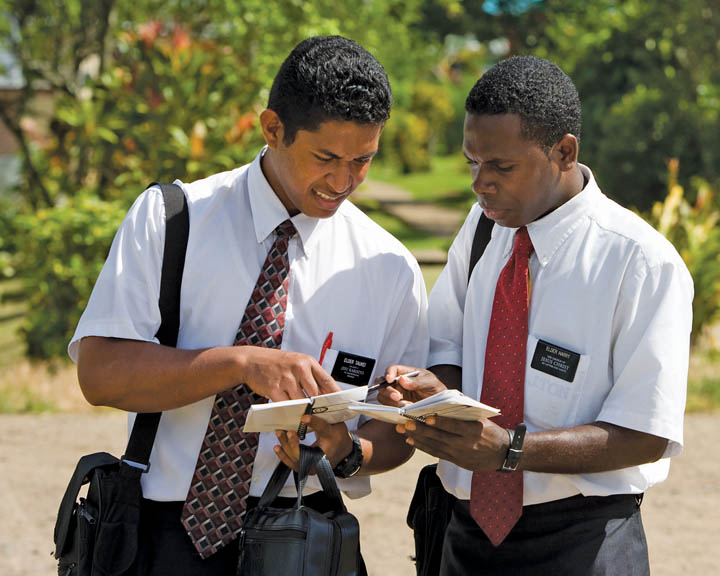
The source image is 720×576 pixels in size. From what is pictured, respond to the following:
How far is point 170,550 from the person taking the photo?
2.42 m

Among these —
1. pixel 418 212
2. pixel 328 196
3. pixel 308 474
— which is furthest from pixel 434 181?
pixel 308 474

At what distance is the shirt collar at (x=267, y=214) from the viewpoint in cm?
255

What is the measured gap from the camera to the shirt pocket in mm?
2402

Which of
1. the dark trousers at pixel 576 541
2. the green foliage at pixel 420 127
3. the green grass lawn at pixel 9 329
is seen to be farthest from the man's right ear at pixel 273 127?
the green foliage at pixel 420 127

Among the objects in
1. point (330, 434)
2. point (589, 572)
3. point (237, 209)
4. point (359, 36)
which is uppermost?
point (359, 36)

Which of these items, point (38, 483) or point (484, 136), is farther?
point (38, 483)

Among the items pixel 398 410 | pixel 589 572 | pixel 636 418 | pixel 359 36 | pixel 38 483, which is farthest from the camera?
pixel 359 36

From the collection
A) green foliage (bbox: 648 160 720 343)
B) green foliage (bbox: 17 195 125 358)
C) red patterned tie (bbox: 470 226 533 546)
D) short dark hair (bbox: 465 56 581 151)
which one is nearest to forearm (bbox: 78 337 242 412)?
red patterned tie (bbox: 470 226 533 546)

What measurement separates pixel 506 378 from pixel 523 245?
0.35 metres

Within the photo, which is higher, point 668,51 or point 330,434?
point 668,51

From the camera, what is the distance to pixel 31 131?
1216 cm

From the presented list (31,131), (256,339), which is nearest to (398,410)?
(256,339)

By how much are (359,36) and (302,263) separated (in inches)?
489

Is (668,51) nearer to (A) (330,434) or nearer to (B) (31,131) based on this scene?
(B) (31,131)
